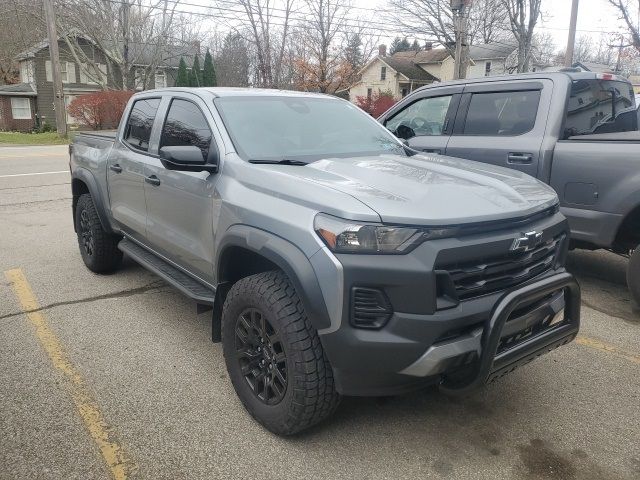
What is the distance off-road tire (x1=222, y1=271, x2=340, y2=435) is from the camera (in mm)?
2539

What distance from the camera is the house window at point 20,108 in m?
41.4

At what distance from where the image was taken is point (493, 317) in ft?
7.87

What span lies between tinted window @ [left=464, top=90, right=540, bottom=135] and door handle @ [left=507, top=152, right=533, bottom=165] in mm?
236

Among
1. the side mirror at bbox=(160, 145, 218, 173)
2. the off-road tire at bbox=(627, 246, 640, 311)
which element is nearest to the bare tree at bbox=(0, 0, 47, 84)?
the side mirror at bbox=(160, 145, 218, 173)

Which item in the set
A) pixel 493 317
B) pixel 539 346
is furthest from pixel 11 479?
pixel 539 346

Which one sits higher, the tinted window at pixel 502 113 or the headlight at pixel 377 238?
the tinted window at pixel 502 113

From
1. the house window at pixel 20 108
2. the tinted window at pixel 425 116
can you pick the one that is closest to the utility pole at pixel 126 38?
the house window at pixel 20 108

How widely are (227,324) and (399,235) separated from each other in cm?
118

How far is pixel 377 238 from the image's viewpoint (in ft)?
7.75

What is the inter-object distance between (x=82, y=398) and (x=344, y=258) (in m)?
1.87

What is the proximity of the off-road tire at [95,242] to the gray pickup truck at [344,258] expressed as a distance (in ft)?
5.22

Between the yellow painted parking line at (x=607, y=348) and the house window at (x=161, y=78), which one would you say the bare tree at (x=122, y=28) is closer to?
the house window at (x=161, y=78)

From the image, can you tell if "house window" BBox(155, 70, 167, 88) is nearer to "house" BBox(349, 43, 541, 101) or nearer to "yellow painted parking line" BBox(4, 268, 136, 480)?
"house" BBox(349, 43, 541, 101)

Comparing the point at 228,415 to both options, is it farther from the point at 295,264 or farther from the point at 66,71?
the point at 66,71
